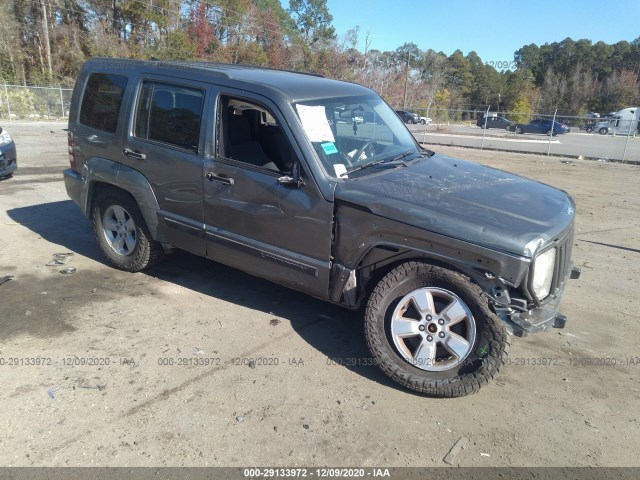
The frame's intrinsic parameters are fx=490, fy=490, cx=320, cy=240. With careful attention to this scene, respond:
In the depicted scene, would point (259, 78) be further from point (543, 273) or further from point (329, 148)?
point (543, 273)

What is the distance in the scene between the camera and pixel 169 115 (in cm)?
440

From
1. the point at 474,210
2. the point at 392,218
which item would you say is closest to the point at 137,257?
the point at 392,218

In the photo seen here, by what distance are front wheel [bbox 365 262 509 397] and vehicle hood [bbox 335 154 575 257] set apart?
0.32 meters

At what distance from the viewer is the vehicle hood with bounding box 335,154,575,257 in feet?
9.72

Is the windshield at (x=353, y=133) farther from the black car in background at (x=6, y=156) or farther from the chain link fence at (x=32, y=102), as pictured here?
the chain link fence at (x=32, y=102)

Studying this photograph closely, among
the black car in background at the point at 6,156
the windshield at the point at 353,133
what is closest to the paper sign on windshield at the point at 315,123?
the windshield at the point at 353,133

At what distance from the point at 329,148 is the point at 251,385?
181 centimetres

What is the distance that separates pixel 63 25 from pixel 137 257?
146ft

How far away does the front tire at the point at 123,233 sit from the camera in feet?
15.9

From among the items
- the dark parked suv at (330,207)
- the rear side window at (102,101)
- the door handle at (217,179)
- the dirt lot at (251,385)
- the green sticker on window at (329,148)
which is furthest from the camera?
the rear side window at (102,101)

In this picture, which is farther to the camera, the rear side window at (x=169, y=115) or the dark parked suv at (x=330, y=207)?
the rear side window at (x=169, y=115)

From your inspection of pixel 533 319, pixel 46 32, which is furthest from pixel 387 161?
pixel 46 32

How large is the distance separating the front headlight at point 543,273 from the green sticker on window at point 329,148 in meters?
1.64

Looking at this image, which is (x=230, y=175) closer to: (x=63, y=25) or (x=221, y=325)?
(x=221, y=325)
